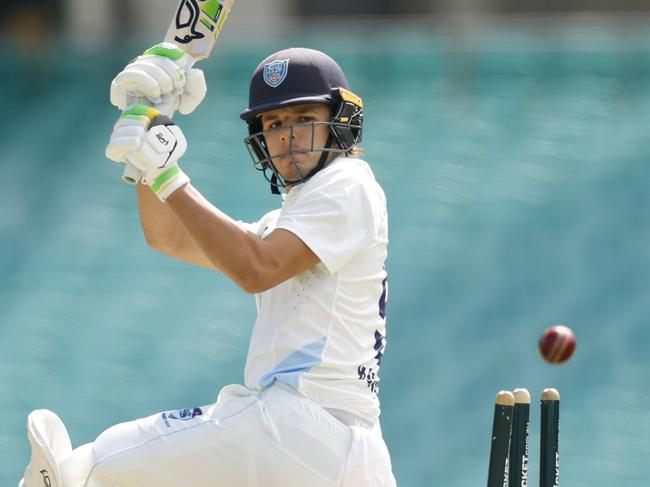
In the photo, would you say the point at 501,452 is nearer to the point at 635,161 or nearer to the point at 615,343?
the point at 615,343

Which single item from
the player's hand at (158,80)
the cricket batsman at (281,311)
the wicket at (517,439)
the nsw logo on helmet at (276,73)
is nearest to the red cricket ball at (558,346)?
the wicket at (517,439)

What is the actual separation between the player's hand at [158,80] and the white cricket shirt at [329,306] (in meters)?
0.35

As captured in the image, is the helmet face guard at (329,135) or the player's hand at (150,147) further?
Answer: the helmet face guard at (329,135)

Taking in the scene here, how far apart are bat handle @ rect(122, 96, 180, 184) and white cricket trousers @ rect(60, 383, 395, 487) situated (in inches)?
21.3

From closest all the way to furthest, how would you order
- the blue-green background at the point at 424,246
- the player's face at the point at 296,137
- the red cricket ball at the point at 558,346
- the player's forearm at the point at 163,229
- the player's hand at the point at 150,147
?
the player's hand at the point at 150,147 → the player's face at the point at 296,137 → the player's forearm at the point at 163,229 → the red cricket ball at the point at 558,346 → the blue-green background at the point at 424,246

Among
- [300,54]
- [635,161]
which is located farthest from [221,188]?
[300,54]

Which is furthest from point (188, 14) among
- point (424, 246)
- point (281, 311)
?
point (424, 246)

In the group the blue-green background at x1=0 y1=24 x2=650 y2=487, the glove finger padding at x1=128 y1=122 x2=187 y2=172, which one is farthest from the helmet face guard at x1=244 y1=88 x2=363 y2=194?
the blue-green background at x1=0 y1=24 x2=650 y2=487

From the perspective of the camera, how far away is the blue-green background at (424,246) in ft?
18.6

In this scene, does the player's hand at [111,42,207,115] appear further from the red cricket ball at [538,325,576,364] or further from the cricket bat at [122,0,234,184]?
the red cricket ball at [538,325,576,364]

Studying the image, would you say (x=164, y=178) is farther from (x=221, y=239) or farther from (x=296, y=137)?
(x=296, y=137)

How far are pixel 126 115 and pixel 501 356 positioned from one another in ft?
11.3

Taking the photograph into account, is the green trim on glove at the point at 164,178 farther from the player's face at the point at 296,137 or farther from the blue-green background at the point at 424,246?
the blue-green background at the point at 424,246

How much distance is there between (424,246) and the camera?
6129mm
